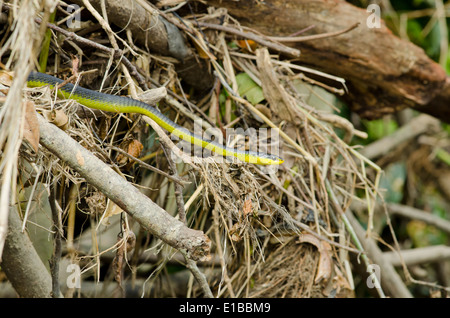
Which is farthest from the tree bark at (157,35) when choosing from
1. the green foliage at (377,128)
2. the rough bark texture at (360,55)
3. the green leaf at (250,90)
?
the green foliage at (377,128)

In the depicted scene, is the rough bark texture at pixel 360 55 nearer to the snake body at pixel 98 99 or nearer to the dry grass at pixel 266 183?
the dry grass at pixel 266 183

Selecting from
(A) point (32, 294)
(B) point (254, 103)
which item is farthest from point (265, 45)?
(A) point (32, 294)

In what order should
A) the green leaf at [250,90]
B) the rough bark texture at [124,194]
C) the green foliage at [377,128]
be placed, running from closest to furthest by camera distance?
the rough bark texture at [124,194], the green leaf at [250,90], the green foliage at [377,128]

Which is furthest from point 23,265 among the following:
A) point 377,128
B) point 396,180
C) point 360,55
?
point 377,128

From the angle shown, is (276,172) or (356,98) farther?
(356,98)

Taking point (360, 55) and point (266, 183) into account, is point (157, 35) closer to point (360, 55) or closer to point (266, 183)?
point (266, 183)
